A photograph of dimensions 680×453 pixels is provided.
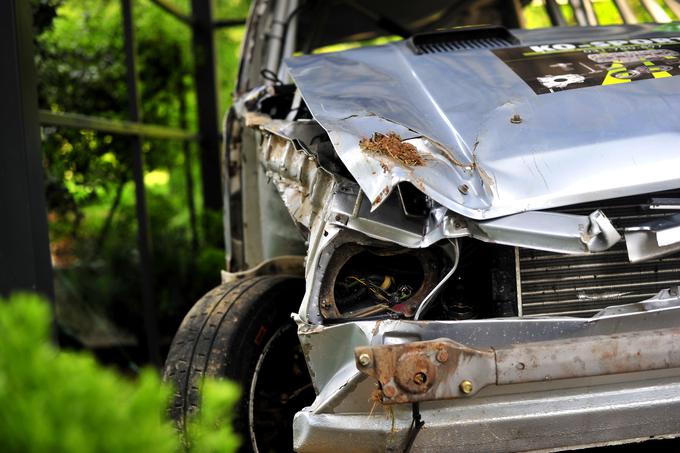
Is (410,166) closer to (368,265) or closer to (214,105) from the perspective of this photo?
(368,265)

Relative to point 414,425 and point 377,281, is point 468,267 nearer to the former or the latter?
point 377,281

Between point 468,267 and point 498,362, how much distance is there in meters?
0.65

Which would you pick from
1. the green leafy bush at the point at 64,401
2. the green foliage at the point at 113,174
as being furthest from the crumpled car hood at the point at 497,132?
the green foliage at the point at 113,174

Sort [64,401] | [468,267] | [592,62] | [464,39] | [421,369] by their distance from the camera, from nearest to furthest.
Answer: [64,401] → [421,369] → [468,267] → [592,62] → [464,39]

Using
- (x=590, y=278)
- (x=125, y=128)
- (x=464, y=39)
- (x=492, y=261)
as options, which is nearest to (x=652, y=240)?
(x=590, y=278)

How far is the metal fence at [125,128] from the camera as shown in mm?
3639

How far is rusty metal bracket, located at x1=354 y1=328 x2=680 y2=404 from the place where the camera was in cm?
230

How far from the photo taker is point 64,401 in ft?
3.92

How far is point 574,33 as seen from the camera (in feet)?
13.4

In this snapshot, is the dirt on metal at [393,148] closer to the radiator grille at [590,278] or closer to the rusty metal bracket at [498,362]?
the radiator grille at [590,278]

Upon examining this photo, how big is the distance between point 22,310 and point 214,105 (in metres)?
7.51

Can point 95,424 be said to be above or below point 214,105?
below

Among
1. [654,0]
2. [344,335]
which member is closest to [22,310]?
[344,335]

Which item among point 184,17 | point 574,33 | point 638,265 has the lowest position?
point 638,265
